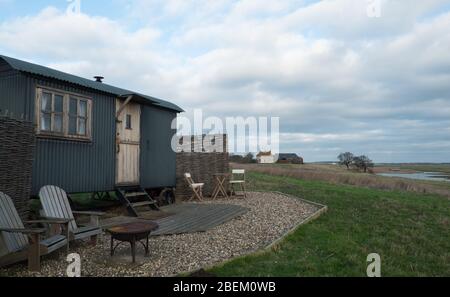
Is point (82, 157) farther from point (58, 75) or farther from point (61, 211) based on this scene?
point (61, 211)

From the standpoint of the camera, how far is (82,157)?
343 inches

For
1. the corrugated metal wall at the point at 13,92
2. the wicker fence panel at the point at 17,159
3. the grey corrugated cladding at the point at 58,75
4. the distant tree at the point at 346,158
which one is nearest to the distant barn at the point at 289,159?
the distant tree at the point at 346,158

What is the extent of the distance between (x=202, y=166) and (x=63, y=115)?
21.0 feet

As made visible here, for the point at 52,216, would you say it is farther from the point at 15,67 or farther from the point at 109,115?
the point at 109,115

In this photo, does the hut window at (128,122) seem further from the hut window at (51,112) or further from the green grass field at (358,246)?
the green grass field at (358,246)

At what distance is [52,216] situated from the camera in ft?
19.6

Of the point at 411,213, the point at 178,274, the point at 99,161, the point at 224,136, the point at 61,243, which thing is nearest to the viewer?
the point at 178,274

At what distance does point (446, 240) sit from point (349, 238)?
224cm

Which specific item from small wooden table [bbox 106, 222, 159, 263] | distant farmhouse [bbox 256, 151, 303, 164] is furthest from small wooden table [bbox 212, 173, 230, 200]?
distant farmhouse [bbox 256, 151, 303, 164]

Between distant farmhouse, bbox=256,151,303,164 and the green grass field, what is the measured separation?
155 ft

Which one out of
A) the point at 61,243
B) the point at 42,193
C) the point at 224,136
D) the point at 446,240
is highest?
the point at 224,136

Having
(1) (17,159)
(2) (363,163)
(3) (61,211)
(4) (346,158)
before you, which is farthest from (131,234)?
(4) (346,158)
